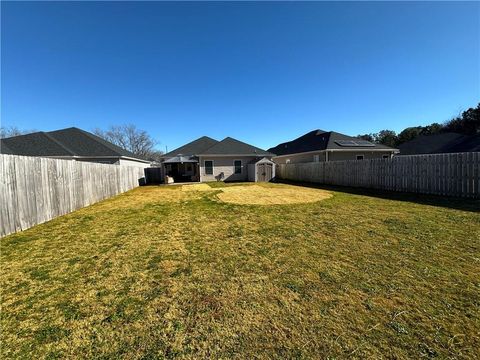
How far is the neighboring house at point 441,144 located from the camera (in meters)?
19.4

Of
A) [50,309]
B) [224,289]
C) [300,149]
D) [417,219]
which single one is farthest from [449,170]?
[300,149]

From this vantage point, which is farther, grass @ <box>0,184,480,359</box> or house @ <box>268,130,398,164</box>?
house @ <box>268,130,398,164</box>

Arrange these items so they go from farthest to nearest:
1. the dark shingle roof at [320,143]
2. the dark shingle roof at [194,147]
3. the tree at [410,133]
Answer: the tree at [410,133] < the dark shingle roof at [194,147] < the dark shingle roof at [320,143]

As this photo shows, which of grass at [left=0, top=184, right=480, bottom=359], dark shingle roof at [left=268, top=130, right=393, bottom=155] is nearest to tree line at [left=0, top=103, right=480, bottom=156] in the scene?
dark shingle roof at [left=268, top=130, right=393, bottom=155]

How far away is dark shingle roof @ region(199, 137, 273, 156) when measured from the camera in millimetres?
21438

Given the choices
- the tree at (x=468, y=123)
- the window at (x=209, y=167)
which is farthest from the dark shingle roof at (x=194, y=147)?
the tree at (x=468, y=123)

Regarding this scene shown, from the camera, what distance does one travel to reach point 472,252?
345cm

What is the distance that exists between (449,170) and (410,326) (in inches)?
382

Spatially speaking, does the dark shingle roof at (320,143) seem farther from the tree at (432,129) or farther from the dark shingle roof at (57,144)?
the tree at (432,129)

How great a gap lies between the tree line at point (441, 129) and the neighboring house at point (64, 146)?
42.1m

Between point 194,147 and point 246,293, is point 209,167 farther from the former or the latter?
point 246,293

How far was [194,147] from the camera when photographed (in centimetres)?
2566

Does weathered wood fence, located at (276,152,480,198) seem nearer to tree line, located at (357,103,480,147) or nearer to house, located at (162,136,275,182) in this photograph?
house, located at (162,136,275,182)

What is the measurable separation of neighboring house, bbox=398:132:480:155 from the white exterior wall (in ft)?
59.7
